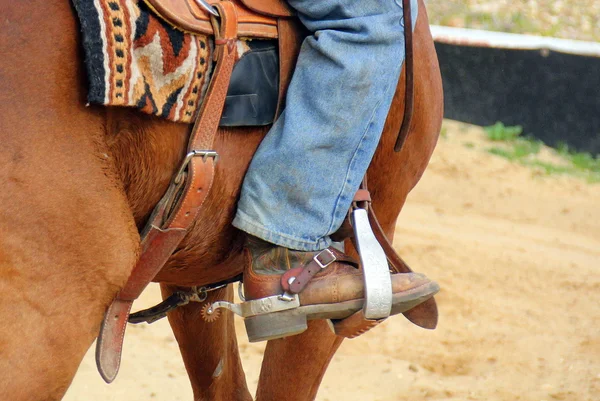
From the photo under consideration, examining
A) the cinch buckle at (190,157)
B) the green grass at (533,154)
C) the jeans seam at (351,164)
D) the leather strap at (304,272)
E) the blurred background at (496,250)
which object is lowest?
the green grass at (533,154)

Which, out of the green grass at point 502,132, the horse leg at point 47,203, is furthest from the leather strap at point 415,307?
the green grass at point 502,132

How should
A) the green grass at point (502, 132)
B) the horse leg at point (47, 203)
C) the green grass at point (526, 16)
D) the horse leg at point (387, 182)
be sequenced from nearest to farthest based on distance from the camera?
the horse leg at point (47, 203) → the horse leg at point (387, 182) → the green grass at point (502, 132) → the green grass at point (526, 16)

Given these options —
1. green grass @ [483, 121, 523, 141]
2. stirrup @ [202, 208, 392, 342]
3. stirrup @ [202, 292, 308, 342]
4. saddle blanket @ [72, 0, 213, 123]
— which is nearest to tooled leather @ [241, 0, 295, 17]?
saddle blanket @ [72, 0, 213, 123]

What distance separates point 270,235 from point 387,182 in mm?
523

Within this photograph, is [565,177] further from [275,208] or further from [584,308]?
[275,208]

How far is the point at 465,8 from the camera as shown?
8.97 m

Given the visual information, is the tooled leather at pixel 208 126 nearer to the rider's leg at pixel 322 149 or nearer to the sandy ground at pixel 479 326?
Result: the rider's leg at pixel 322 149

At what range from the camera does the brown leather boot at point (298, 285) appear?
215 cm

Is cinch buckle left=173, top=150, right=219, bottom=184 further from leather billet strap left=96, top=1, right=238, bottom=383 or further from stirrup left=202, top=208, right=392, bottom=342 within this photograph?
stirrup left=202, top=208, right=392, bottom=342

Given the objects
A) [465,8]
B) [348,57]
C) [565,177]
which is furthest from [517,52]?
[348,57]

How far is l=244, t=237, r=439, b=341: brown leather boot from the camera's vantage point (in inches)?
84.6

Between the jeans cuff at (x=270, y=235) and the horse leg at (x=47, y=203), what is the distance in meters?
0.45

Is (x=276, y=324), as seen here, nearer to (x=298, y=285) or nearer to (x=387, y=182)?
(x=298, y=285)

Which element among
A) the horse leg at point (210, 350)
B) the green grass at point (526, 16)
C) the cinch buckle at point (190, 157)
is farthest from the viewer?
the green grass at point (526, 16)
